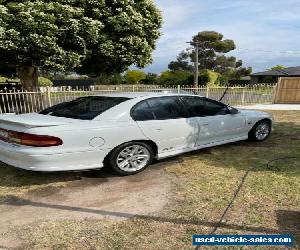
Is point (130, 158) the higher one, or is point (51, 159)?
point (51, 159)

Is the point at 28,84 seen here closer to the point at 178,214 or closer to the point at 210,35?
the point at 178,214

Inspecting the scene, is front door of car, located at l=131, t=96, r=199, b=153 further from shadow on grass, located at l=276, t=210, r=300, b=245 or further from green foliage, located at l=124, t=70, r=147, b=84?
green foliage, located at l=124, t=70, r=147, b=84

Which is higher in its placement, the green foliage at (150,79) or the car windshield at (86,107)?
the car windshield at (86,107)

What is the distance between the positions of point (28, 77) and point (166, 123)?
10384mm

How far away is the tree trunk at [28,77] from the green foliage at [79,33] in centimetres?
133

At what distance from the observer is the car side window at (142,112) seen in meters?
5.40

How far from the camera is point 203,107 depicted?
6.42m

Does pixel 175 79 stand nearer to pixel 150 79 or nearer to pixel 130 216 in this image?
pixel 150 79

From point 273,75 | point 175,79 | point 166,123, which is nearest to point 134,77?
point 175,79

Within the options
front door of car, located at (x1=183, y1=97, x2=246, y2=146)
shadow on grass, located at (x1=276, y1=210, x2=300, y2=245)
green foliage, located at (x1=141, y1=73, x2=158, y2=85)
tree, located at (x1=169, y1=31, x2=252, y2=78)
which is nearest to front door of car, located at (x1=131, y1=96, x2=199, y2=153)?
front door of car, located at (x1=183, y1=97, x2=246, y2=146)

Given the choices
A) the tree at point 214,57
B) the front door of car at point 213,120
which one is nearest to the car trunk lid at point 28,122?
the front door of car at point 213,120

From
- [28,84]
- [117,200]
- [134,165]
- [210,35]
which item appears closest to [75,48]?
[28,84]

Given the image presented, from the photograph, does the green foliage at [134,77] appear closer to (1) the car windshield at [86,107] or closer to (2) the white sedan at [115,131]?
(2) the white sedan at [115,131]

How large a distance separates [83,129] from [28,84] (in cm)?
1060
